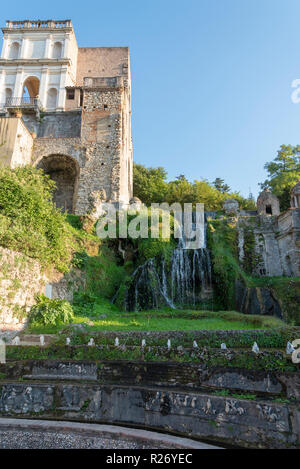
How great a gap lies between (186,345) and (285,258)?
13.0 meters

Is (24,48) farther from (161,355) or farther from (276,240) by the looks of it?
(161,355)

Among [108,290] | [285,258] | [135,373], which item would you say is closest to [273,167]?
[285,258]

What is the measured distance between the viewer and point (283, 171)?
2873cm

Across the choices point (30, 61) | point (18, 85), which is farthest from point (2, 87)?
point (30, 61)

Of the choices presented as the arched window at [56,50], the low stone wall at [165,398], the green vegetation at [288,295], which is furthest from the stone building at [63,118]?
the low stone wall at [165,398]

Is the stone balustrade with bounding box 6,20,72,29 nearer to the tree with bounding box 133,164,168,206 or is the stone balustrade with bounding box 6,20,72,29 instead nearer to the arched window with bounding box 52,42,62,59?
the arched window with bounding box 52,42,62,59

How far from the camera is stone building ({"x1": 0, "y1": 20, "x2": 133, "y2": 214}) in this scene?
19938 millimetres

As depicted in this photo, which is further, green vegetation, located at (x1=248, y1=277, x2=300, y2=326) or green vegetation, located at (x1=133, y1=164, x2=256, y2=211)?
green vegetation, located at (x1=133, y1=164, x2=256, y2=211)

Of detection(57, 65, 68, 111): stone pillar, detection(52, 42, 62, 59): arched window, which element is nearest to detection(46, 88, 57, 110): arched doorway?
detection(57, 65, 68, 111): stone pillar

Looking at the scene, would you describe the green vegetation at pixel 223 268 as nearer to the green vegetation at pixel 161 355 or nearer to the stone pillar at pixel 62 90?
the green vegetation at pixel 161 355

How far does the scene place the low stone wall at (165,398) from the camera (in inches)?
167

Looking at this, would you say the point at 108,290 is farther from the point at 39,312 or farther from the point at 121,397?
the point at 121,397

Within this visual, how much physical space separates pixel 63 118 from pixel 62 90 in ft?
24.0

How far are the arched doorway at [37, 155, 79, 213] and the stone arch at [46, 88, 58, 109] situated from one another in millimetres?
9194
